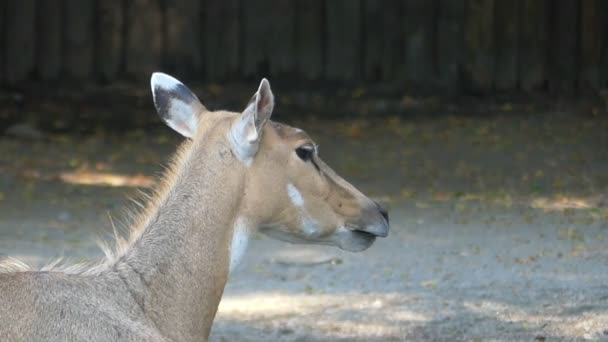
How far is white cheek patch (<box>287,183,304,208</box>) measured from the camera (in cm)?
559

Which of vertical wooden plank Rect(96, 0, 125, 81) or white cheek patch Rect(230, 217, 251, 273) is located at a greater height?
white cheek patch Rect(230, 217, 251, 273)

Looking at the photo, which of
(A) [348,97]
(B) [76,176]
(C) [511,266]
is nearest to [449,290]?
(C) [511,266]

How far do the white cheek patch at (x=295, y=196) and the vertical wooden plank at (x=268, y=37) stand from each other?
1111 centimetres

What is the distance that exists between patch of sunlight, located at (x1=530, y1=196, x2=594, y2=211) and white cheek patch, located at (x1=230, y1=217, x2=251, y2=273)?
19.1 ft

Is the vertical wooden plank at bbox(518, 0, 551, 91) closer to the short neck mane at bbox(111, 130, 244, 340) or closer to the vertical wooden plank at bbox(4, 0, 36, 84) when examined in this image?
the vertical wooden plank at bbox(4, 0, 36, 84)

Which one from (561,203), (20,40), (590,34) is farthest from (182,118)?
(590,34)

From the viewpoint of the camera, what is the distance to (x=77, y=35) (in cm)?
1652

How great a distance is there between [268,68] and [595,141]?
5090 mm

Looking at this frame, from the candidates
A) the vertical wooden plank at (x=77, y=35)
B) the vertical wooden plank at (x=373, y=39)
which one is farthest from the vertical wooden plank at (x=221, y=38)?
the vertical wooden plank at (x=373, y=39)

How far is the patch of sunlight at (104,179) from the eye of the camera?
40.3 feet

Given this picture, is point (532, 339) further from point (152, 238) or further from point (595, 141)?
point (595, 141)

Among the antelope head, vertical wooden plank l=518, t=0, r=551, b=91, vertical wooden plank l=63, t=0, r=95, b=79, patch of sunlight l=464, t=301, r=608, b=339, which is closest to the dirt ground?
patch of sunlight l=464, t=301, r=608, b=339

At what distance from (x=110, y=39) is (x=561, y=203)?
25.8 ft

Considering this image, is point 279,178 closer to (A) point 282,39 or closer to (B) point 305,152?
(B) point 305,152
